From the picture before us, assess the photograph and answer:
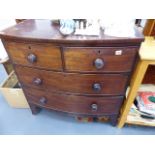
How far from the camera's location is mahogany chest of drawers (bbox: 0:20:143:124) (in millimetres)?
792

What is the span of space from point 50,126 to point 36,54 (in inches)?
30.5

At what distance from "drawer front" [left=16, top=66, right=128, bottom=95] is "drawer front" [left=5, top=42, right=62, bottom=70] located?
6 centimetres

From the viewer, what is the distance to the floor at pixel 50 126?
131 cm

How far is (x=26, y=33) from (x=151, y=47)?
0.77 metres

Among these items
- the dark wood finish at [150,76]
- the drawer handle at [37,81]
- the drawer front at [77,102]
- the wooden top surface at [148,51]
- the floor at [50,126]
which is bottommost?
the floor at [50,126]

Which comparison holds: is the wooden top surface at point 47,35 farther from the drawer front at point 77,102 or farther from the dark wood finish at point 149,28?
the drawer front at point 77,102

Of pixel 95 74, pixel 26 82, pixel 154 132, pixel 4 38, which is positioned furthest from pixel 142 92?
pixel 4 38

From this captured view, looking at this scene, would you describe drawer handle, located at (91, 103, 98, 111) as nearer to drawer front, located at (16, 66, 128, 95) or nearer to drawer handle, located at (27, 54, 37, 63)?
drawer front, located at (16, 66, 128, 95)

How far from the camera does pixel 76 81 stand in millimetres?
973

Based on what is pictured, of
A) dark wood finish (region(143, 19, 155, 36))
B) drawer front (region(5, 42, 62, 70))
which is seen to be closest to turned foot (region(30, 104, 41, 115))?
drawer front (region(5, 42, 62, 70))

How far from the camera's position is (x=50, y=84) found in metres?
1.06

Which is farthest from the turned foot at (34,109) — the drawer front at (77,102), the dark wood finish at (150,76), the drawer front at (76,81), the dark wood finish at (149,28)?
the dark wood finish at (149,28)

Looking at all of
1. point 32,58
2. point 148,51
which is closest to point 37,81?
point 32,58

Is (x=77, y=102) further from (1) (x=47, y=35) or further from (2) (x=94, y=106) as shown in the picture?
(1) (x=47, y=35)
